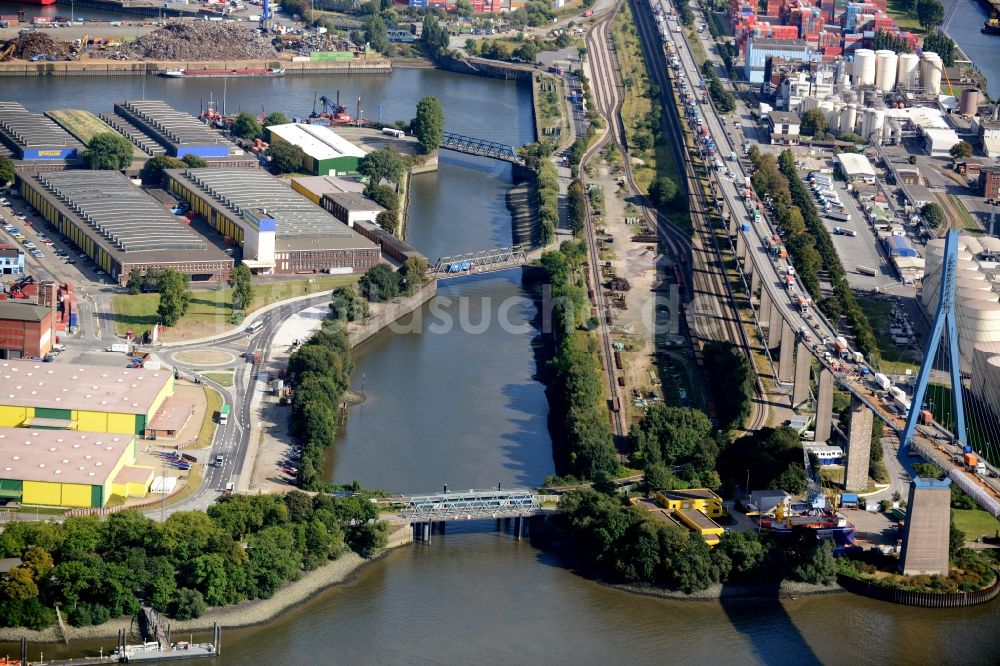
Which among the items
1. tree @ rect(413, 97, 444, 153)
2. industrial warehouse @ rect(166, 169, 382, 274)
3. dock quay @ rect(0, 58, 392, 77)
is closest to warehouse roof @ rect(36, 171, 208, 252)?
industrial warehouse @ rect(166, 169, 382, 274)

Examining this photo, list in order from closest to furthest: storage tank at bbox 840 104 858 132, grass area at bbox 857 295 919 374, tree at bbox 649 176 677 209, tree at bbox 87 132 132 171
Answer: grass area at bbox 857 295 919 374 → tree at bbox 87 132 132 171 → tree at bbox 649 176 677 209 → storage tank at bbox 840 104 858 132

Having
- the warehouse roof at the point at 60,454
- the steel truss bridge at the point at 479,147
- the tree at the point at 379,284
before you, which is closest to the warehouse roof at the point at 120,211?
the tree at the point at 379,284

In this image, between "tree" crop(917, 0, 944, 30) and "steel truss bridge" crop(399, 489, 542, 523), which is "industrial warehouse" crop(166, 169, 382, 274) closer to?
"steel truss bridge" crop(399, 489, 542, 523)

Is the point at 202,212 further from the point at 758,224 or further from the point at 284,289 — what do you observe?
the point at 758,224

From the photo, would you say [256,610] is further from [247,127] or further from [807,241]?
[247,127]

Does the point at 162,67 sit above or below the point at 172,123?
above

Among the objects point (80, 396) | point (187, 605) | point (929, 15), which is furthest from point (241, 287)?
point (929, 15)

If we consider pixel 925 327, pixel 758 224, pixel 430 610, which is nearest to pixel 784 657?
pixel 430 610
